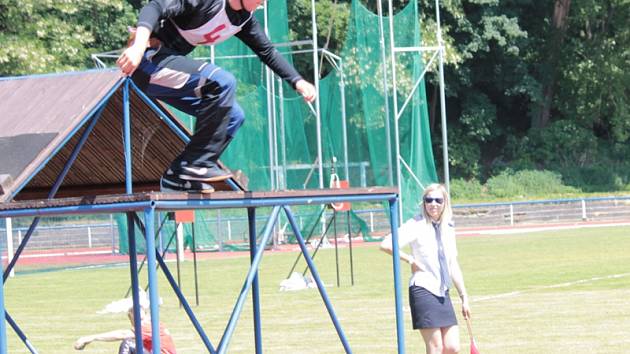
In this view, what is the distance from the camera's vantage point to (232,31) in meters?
7.14

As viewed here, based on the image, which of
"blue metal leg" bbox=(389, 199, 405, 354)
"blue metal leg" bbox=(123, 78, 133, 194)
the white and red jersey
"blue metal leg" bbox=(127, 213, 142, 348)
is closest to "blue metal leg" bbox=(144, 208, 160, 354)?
"blue metal leg" bbox=(127, 213, 142, 348)

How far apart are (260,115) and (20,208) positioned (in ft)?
98.7

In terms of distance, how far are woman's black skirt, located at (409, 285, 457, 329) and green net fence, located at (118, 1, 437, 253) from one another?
24.2 m

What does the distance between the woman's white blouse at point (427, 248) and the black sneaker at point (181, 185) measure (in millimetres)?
3369

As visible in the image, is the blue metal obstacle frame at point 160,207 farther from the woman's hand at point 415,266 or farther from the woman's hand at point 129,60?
the woman's hand at point 415,266

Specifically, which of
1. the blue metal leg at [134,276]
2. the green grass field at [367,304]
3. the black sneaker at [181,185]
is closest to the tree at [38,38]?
the green grass field at [367,304]

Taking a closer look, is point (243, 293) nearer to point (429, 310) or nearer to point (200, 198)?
point (200, 198)

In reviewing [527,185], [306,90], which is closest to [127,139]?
[306,90]

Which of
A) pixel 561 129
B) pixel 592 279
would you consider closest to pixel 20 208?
pixel 592 279

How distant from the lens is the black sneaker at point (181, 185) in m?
7.09

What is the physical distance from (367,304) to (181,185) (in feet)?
39.4

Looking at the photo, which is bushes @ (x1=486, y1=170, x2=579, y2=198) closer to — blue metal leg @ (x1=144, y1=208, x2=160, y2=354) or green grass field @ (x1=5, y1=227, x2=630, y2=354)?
green grass field @ (x1=5, y1=227, x2=630, y2=354)

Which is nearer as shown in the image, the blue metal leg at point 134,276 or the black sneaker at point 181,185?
the blue metal leg at point 134,276

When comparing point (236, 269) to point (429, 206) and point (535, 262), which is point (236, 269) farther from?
point (429, 206)
